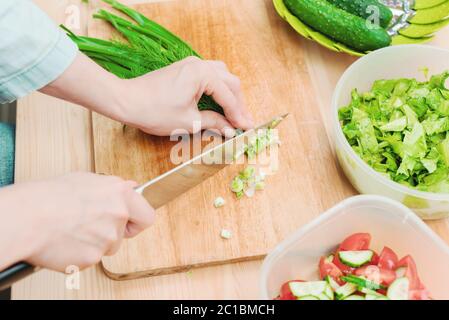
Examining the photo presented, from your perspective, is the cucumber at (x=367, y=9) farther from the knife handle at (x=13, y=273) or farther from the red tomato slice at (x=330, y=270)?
the knife handle at (x=13, y=273)

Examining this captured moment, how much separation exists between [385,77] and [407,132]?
208mm

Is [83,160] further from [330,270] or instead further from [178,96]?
[330,270]

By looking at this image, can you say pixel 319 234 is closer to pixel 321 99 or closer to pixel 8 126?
pixel 321 99

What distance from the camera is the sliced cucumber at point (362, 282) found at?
0.93 metres

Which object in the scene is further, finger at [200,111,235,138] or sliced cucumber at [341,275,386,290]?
finger at [200,111,235,138]

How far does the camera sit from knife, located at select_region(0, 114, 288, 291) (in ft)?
3.29

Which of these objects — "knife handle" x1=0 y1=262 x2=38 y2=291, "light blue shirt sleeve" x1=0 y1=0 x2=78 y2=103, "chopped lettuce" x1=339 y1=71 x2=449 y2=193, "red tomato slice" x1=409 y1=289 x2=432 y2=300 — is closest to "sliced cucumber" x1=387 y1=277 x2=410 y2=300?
"red tomato slice" x1=409 y1=289 x2=432 y2=300

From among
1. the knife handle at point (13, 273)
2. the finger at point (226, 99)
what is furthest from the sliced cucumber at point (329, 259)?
the knife handle at point (13, 273)

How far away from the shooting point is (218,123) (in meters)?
1.19

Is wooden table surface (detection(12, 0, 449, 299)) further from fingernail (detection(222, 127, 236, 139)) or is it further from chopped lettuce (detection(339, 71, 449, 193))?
fingernail (detection(222, 127, 236, 139))

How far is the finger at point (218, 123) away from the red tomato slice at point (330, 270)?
358 mm

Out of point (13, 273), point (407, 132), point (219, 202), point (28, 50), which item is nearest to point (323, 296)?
point (219, 202)

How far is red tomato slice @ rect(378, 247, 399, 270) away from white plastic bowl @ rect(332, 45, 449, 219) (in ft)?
0.40

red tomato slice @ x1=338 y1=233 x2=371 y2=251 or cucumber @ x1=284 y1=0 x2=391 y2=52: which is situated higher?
cucumber @ x1=284 y1=0 x2=391 y2=52
